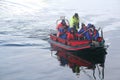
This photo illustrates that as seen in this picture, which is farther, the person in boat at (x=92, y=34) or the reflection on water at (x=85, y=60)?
the person in boat at (x=92, y=34)

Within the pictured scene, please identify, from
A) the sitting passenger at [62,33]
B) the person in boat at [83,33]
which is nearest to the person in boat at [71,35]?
the person in boat at [83,33]

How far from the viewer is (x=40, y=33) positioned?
3309cm

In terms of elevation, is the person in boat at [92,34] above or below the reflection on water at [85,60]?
above

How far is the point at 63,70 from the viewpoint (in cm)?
2139

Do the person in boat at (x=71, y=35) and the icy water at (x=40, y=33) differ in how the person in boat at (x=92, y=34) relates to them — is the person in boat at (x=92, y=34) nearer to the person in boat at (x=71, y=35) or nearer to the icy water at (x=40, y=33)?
the person in boat at (x=71, y=35)

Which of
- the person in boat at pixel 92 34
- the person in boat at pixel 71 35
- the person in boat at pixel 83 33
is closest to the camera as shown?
the person in boat at pixel 92 34

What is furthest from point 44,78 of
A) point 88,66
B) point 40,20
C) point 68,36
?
point 40,20

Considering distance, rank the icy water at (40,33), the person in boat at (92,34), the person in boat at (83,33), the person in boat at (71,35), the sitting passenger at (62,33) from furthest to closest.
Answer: the sitting passenger at (62,33)
the person in boat at (71,35)
the person in boat at (83,33)
the person in boat at (92,34)
the icy water at (40,33)

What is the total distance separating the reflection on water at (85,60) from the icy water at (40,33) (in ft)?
1.33

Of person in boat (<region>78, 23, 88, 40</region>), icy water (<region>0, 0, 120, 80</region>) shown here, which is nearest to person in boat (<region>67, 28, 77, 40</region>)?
person in boat (<region>78, 23, 88, 40</region>)

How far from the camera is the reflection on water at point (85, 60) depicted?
69.2 feet

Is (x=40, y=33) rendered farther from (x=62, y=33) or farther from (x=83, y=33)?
(x=83, y=33)

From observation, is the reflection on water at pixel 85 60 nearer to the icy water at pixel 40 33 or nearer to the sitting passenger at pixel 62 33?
the icy water at pixel 40 33

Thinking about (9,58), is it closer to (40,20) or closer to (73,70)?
(73,70)
